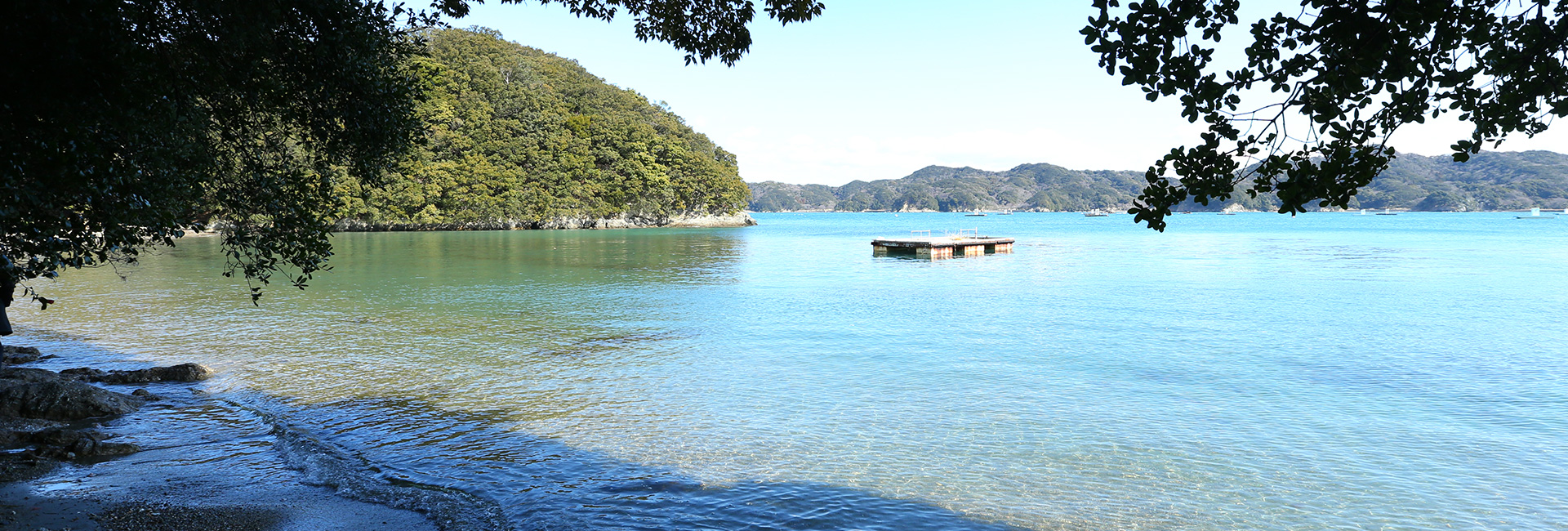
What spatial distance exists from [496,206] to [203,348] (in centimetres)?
7183

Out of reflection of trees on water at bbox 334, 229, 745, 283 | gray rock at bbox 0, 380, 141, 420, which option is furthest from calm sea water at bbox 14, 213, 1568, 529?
reflection of trees on water at bbox 334, 229, 745, 283

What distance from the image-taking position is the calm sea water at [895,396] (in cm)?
774

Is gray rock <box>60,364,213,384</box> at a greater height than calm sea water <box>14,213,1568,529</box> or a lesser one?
greater

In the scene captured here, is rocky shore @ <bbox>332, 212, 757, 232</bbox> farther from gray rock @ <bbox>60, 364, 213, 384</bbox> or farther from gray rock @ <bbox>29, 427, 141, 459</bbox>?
gray rock @ <bbox>29, 427, 141, 459</bbox>

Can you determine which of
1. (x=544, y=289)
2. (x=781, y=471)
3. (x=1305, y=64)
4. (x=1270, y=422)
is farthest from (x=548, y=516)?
(x=544, y=289)

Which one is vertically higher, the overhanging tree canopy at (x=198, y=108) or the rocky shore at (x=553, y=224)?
the overhanging tree canopy at (x=198, y=108)

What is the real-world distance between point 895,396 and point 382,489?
6.78 metres

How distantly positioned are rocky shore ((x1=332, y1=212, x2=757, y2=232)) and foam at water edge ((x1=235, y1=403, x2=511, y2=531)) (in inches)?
2845

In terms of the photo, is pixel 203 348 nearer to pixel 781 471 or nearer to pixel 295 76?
pixel 295 76

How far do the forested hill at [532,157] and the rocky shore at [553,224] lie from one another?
66cm

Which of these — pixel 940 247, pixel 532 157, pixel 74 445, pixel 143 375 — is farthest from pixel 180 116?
pixel 532 157

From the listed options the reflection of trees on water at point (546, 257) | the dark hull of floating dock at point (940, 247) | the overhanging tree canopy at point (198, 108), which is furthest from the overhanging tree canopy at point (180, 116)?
the dark hull of floating dock at point (940, 247)

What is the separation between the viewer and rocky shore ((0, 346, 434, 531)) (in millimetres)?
6297

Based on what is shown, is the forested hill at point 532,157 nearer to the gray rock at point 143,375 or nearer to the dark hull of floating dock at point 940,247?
the dark hull of floating dock at point 940,247
